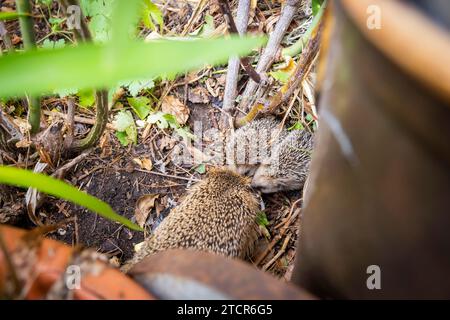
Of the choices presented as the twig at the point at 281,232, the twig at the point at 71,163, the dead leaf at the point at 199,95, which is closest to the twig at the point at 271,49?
the dead leaf at the point at 199,95

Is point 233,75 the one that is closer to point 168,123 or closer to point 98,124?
point 168,123

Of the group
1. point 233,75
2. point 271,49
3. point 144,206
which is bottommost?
point 144,206

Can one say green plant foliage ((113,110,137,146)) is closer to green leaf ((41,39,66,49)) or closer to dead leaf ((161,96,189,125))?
dead leaf ((161,96,189,125))

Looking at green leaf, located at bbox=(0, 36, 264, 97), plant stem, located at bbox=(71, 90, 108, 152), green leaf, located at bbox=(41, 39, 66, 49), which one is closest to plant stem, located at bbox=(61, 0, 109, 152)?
plant stem, located at bbox=(71, 90, 108, 152)

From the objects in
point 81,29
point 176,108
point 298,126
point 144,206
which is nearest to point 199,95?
point 176,108

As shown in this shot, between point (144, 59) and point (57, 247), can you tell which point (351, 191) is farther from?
point (57, 247)
